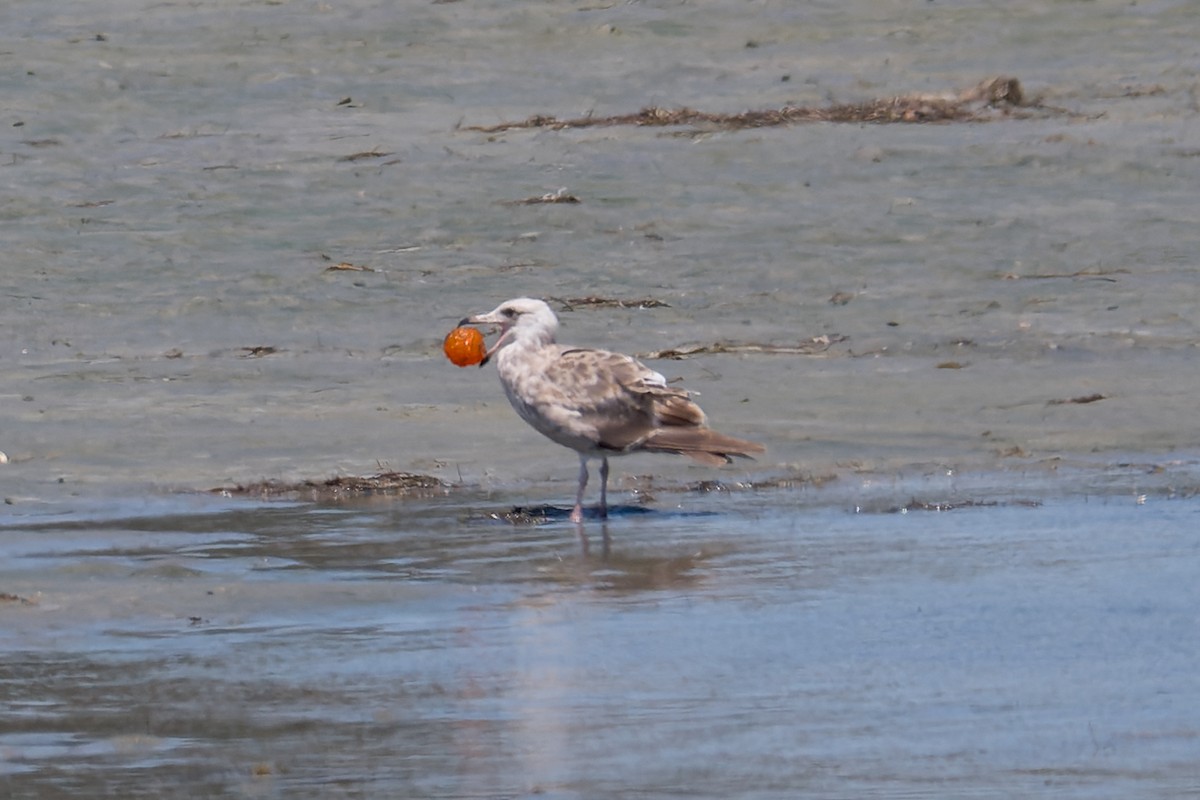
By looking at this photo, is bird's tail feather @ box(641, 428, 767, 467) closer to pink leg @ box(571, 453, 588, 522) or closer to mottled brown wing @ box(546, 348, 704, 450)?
mottled brown wing @ box(546, 348, 704, 450)

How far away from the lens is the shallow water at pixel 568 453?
647cm

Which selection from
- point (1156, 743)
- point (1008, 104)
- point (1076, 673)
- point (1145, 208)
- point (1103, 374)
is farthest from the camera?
point (1008, 104)

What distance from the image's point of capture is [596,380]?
10469 millimetres

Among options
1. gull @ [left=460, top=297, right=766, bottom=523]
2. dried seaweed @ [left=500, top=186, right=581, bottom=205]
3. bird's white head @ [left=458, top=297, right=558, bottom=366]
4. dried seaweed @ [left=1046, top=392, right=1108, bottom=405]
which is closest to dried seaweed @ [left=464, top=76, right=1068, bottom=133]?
dried seaweed @ [left=500, top=186, right=581, bottom=205]

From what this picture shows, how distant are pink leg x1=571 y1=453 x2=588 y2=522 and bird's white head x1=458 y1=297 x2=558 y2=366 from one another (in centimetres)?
61

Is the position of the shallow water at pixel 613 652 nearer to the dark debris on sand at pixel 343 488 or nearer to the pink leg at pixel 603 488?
the pink leg at pixel 603 488

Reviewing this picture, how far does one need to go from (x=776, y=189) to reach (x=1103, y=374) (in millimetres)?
4628

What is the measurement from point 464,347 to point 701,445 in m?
1.73

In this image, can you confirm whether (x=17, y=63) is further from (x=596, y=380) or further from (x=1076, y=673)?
(x=1076, y=673)

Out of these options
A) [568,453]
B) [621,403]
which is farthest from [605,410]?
[568,453]

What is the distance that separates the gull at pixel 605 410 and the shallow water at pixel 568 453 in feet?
0.94

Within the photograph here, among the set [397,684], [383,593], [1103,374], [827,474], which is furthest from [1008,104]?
[397,684]

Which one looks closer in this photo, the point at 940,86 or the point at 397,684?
the point at 397,684

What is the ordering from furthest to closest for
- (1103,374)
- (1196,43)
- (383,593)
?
(1196,43) → (1103,374) → (383,593)
